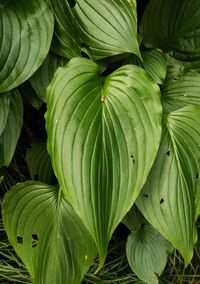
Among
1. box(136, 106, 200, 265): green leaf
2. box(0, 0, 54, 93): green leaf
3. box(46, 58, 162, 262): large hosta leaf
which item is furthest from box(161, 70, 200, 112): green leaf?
box(0, 0, 54, 93): green leaf

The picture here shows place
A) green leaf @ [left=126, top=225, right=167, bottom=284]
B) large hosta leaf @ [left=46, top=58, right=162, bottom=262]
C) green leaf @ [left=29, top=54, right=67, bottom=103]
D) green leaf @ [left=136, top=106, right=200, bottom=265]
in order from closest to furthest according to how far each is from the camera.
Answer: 1. large hosta leaf @ [left=46, top=58, right=162, bottom=262]
2. green leaf @ [left=136, top=106, right=200, bottom=265]
3. green leaf @ [left=29, top=54, right=67, bottom=103]
4. green leaf @ [left=126, top=225, right=167, bottom=284]

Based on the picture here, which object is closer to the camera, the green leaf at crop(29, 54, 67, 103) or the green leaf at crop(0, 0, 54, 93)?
the green leaf at crop(0, 0, 54, 93)

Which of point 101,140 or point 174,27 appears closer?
point 101,140

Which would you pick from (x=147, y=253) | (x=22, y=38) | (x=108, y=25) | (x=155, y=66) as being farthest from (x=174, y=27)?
(x=147, y=253)

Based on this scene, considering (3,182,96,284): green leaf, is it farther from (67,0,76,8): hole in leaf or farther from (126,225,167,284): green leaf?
(67,0,76,8): hole in leaf

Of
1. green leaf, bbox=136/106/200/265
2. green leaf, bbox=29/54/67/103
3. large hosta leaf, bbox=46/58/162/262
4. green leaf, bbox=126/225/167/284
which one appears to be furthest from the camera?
green leaf, bbox=126/225/167/284

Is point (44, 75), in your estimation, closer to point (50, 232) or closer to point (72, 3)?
point (72, 3)
